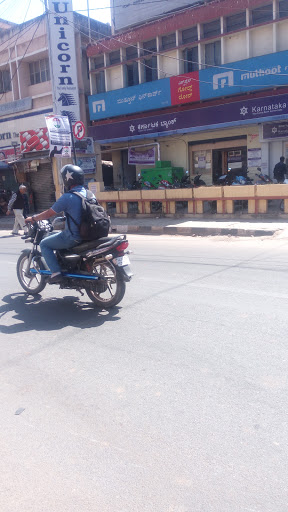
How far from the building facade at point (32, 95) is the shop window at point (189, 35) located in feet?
17.4

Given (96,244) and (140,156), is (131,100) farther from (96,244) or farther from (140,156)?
(96,244)

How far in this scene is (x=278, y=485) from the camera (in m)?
2.40

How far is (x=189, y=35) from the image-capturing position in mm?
18141

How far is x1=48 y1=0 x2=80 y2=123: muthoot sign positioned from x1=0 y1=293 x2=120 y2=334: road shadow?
14.4 meters

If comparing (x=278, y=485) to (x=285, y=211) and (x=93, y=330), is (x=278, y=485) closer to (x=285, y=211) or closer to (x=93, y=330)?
(x=93, y=330)

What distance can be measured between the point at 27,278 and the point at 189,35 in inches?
598

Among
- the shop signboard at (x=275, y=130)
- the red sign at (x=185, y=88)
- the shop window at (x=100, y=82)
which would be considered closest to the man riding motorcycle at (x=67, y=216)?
the shop signboard at (x=275, y=130)

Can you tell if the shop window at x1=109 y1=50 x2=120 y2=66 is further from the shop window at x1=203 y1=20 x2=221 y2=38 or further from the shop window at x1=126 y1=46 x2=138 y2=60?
the shop window at x1=203 y1=20 x2=221 y2=38

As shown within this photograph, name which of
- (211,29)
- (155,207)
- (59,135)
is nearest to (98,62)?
(211,29)

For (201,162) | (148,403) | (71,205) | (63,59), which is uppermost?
(63,59)

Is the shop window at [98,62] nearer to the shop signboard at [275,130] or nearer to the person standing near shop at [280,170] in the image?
the shop signboard at [275,130]

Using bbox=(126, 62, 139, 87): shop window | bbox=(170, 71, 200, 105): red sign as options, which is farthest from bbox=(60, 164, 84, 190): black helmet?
bbox=(126, 62, 139, 87): shop window

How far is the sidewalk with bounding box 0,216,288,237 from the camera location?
11.4 m

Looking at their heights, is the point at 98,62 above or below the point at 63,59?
above
